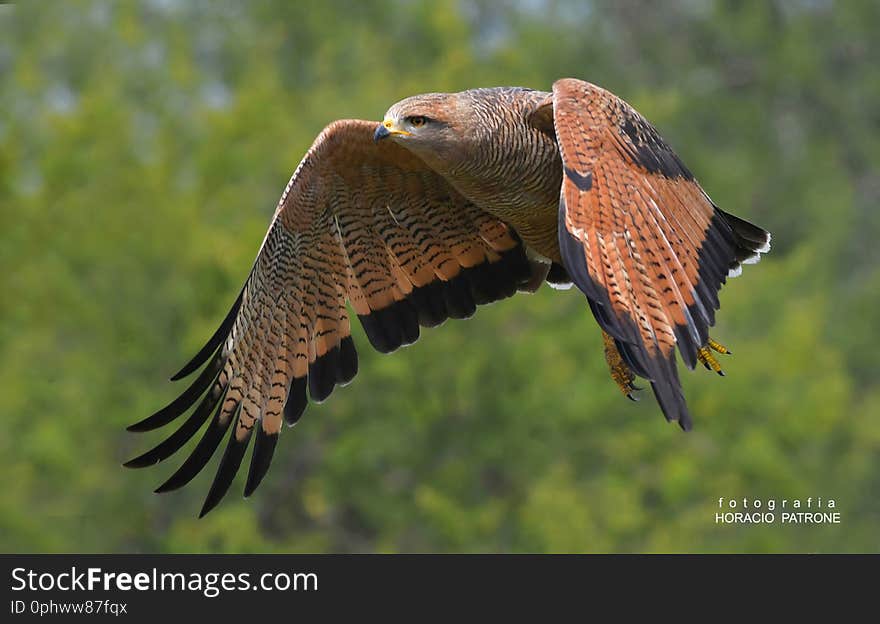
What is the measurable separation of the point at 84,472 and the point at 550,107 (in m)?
23.6

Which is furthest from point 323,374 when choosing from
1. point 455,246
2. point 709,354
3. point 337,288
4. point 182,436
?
point 709,354

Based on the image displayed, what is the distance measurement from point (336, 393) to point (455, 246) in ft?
71.9

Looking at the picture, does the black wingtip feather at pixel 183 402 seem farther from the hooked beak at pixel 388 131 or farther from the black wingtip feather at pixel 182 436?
the hooked beak at pixel 388 131

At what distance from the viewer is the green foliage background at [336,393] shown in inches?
1255

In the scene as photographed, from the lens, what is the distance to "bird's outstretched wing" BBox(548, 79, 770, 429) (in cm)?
813

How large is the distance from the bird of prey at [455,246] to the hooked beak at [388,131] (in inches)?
0.4

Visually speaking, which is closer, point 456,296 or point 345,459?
point 456,296

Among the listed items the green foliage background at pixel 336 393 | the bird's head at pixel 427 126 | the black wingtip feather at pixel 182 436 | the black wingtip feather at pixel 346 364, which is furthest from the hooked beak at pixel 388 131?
the green foliage background at pixel 336 393

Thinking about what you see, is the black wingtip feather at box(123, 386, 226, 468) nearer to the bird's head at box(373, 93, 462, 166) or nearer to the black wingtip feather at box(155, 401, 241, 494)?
the black wingtip feather at box(155, 401, 241, 494)

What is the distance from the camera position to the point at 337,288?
10.9m

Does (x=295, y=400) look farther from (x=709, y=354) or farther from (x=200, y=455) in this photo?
(x=709, y=354)

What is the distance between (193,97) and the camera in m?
37.0
